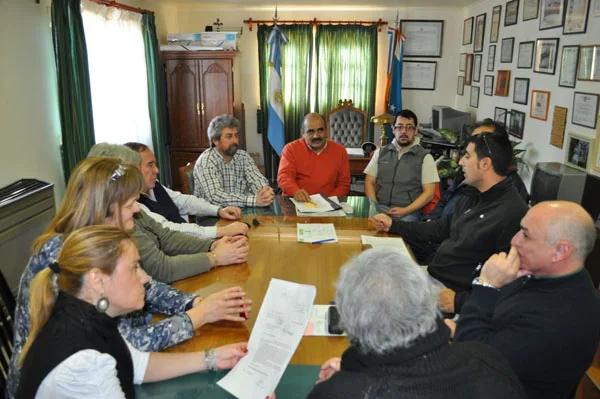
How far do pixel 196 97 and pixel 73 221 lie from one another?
4395 mm

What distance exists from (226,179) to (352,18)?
4151 mm

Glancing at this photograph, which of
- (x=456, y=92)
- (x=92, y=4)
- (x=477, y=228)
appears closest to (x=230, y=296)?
(x=477, y=228)

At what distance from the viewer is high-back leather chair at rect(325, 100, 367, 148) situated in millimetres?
5855

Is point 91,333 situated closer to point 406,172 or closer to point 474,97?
point 406,172

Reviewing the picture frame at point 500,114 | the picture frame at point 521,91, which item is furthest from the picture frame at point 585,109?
the picture frame at point 500,114

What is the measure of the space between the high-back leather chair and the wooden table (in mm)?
3541

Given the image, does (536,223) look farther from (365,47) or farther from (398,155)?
(365,47)

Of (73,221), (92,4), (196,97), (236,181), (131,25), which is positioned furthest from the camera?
(196,97)

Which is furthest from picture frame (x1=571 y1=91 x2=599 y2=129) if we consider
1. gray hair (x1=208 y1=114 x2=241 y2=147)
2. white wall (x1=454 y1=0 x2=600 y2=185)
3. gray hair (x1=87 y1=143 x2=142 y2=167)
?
gray hair (x1=87 y1=143 x2=142 y2=167)

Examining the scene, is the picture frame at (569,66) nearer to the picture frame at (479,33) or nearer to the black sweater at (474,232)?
the black sweater at (474,232)

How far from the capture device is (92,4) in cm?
397

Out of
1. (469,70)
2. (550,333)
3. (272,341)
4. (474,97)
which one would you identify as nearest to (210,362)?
(272,341)

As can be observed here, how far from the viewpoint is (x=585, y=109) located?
122 inches

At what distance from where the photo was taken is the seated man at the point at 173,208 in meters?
2.17
